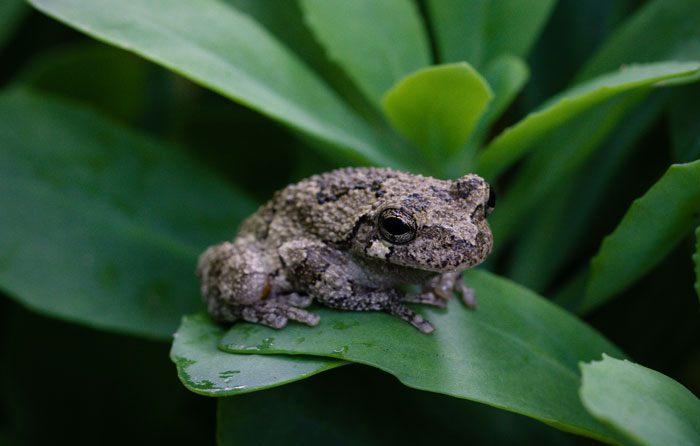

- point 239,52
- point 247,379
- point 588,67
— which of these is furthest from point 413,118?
point 247,379

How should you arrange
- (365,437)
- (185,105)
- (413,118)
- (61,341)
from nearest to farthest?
1. (365,437)
2. (413,118)
3. (61,341)
4. (185,105)

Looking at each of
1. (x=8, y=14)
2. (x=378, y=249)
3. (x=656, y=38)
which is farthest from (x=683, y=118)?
(x=8, y=14)

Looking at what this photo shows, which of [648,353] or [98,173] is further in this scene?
[98,173]

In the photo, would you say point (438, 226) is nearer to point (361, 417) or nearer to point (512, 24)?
point (361, 417)

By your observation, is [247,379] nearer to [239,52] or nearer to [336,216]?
[336,216]

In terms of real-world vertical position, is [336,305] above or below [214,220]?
below

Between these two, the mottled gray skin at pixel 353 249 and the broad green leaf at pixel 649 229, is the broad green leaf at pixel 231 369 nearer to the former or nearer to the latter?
the mottled gray skin at pixel 353 249
